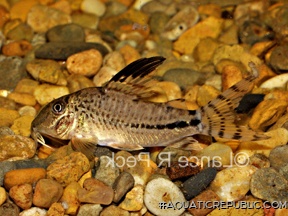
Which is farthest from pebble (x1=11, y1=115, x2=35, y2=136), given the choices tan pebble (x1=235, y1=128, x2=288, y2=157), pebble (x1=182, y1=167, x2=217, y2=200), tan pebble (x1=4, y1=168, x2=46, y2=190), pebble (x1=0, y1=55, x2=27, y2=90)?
tan pebble (x1=235, y1=128, x2=288, y2=157)

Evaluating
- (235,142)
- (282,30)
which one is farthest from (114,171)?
(282,30)

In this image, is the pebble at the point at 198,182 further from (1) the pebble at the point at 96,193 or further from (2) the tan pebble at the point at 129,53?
(2) the tan pebble at the point at 129,53

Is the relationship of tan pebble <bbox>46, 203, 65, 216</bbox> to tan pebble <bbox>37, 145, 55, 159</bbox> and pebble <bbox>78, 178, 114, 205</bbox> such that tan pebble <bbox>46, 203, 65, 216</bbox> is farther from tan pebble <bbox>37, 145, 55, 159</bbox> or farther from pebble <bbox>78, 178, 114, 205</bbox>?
tan pebble <bbox>37, 145, 55, 159</bbox>

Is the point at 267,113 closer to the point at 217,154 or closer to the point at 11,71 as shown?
the point at 217,154

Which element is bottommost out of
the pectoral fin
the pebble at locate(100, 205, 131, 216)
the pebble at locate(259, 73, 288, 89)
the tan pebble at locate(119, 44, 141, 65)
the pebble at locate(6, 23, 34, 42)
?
the pebble at locate(100, 205, 131, 216)

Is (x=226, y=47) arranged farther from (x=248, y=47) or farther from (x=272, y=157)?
(x=272, y=157)

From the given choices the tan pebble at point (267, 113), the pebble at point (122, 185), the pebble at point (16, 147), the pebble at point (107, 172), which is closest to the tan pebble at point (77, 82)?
the pebble at point (16, 147)

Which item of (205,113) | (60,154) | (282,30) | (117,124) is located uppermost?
(282,30)
